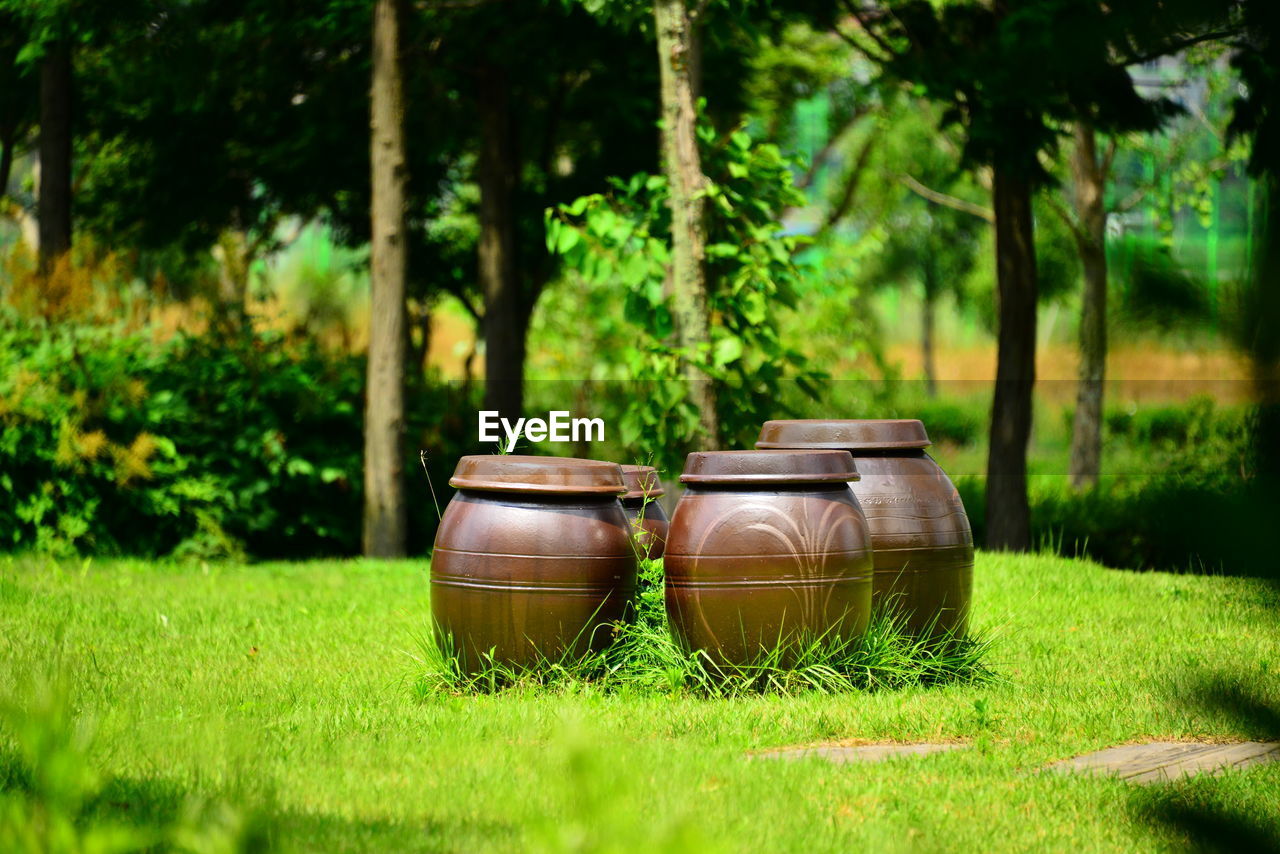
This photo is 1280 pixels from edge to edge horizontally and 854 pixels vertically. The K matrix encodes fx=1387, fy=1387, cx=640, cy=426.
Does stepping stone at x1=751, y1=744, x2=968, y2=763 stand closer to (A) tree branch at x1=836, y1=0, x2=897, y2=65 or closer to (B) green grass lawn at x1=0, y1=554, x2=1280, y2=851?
(B) green grass lawn at x1=0, y1=554, x2=1280, y2=851

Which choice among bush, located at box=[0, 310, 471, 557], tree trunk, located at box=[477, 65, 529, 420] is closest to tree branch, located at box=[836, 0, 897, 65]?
tree trunk, located at box=[477, 65, 529, 420]

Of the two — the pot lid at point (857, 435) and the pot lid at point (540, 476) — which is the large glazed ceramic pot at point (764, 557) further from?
the pot lid at point (857, 435)

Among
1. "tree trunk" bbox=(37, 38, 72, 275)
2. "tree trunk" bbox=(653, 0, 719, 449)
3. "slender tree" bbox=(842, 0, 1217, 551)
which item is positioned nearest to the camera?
Answer: "tree trunk" bbox=(653, 0, 719, 449)

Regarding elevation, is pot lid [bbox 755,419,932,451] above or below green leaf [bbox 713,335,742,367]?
below

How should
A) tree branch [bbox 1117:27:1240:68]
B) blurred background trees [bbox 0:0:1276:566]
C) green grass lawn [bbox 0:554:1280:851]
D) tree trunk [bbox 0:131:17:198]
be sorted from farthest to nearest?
tree trunk [bbox 0:131:17:198] < blurred background trees [bbox 0:0:1276:566] < green grass lawn [bbox 0:554:1280:851] < tree branch [bbox 1117:27:1240:68]

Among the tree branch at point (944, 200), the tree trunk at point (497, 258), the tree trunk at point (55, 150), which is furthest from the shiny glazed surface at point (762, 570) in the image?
the tree branch at point (944, 200)

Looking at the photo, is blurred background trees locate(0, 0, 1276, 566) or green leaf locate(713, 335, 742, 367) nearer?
green leaf locate(713, 335, 742, 367)

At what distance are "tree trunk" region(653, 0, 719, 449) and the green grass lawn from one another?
8.20 feet

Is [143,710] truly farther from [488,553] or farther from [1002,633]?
[1002,633]

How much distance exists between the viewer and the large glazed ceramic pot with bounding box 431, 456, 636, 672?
5.73 metres

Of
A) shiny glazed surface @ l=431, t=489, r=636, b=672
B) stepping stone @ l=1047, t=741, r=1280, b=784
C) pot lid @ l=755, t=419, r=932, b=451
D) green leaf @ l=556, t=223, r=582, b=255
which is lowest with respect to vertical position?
stepping stone @ l=1047, t=741, r=1280, b=784

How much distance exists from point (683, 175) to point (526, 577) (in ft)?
12.2

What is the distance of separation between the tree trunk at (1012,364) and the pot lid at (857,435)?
17.2 feet

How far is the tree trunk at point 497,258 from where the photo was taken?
1334cm
